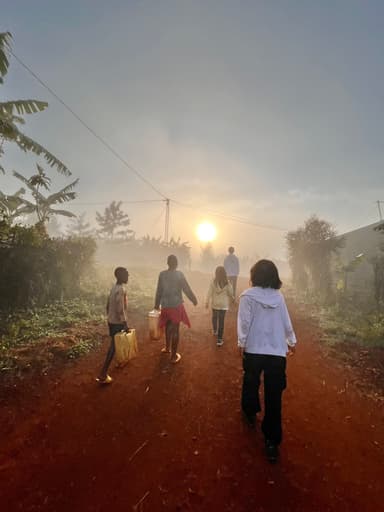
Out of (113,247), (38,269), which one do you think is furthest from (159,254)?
(38,269)

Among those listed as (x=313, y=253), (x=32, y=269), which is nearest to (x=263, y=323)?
(x=32, y=269)

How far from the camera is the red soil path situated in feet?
7.87

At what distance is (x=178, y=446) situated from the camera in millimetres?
3088

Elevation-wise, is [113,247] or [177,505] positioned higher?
[113,247]

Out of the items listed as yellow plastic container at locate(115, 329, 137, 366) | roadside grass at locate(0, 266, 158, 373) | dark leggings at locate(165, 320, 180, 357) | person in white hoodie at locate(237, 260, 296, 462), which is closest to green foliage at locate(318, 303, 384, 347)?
dark leggings at locate(165, 320, 180, 357)

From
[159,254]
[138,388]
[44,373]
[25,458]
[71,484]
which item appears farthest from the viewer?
[159,254]

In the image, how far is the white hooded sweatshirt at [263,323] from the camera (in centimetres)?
310

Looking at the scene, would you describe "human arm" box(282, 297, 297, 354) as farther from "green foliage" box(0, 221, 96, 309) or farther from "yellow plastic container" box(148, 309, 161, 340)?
"green foliage" box(0, 221, 96, 309)

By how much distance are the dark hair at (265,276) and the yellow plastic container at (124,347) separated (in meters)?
3.02

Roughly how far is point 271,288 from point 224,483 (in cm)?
225

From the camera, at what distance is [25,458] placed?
2.84m

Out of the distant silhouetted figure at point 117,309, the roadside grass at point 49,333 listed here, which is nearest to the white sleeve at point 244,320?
the distant silhouetted figure at point 117,309

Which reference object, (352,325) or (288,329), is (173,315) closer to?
(288,329)

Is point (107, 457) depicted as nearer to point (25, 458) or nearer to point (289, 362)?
point (25, 458)
